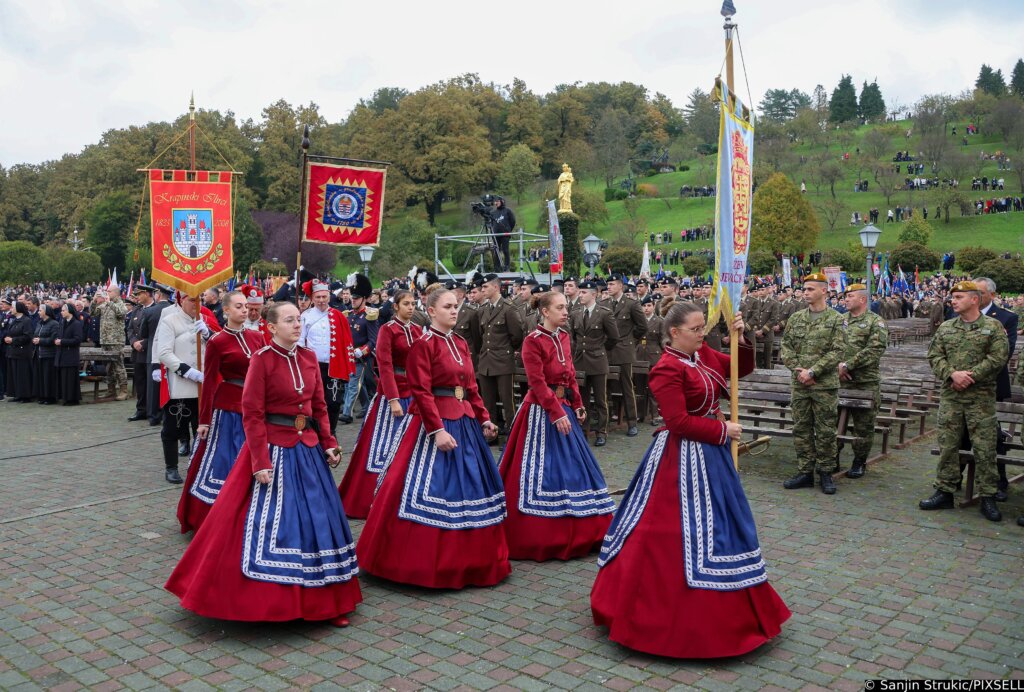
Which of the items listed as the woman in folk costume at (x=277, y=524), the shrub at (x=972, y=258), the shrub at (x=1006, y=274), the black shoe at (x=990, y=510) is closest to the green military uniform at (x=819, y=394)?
the black shoe at (x=990, y=510)

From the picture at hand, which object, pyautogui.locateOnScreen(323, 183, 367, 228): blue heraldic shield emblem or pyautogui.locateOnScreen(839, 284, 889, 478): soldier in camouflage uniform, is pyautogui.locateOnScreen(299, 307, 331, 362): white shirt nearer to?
pyautogui.locateOnScreen(323, 183, 367, 228): blue heraldic shield emblem

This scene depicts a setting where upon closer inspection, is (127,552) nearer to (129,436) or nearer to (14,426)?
(129,436)

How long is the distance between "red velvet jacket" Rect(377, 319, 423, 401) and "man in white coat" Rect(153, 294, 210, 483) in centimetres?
209

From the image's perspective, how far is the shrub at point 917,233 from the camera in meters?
57.2

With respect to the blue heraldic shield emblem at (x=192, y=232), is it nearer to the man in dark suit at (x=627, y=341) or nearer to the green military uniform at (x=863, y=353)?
the man in dark suit at (x=627, y=341)

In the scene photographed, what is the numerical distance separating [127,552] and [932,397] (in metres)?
10.7

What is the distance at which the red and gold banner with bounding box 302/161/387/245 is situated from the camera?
8656 millimetres

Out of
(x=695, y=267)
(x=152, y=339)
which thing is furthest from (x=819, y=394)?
(x=695, y=267)

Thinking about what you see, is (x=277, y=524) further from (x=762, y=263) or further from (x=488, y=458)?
(x=762, y=263)

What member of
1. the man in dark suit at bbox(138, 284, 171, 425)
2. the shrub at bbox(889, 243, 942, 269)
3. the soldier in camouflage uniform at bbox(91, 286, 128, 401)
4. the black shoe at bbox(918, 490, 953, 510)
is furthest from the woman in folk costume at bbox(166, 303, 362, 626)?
the shrub at bbox(889, 243, 942, 269)

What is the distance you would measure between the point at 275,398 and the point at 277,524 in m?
0.77

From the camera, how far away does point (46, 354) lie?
54.4 feet

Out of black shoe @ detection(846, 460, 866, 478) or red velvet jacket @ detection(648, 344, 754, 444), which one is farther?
black shoe @ detection(846, 460, 866, 478)

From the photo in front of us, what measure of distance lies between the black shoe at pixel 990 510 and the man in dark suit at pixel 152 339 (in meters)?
9.78
